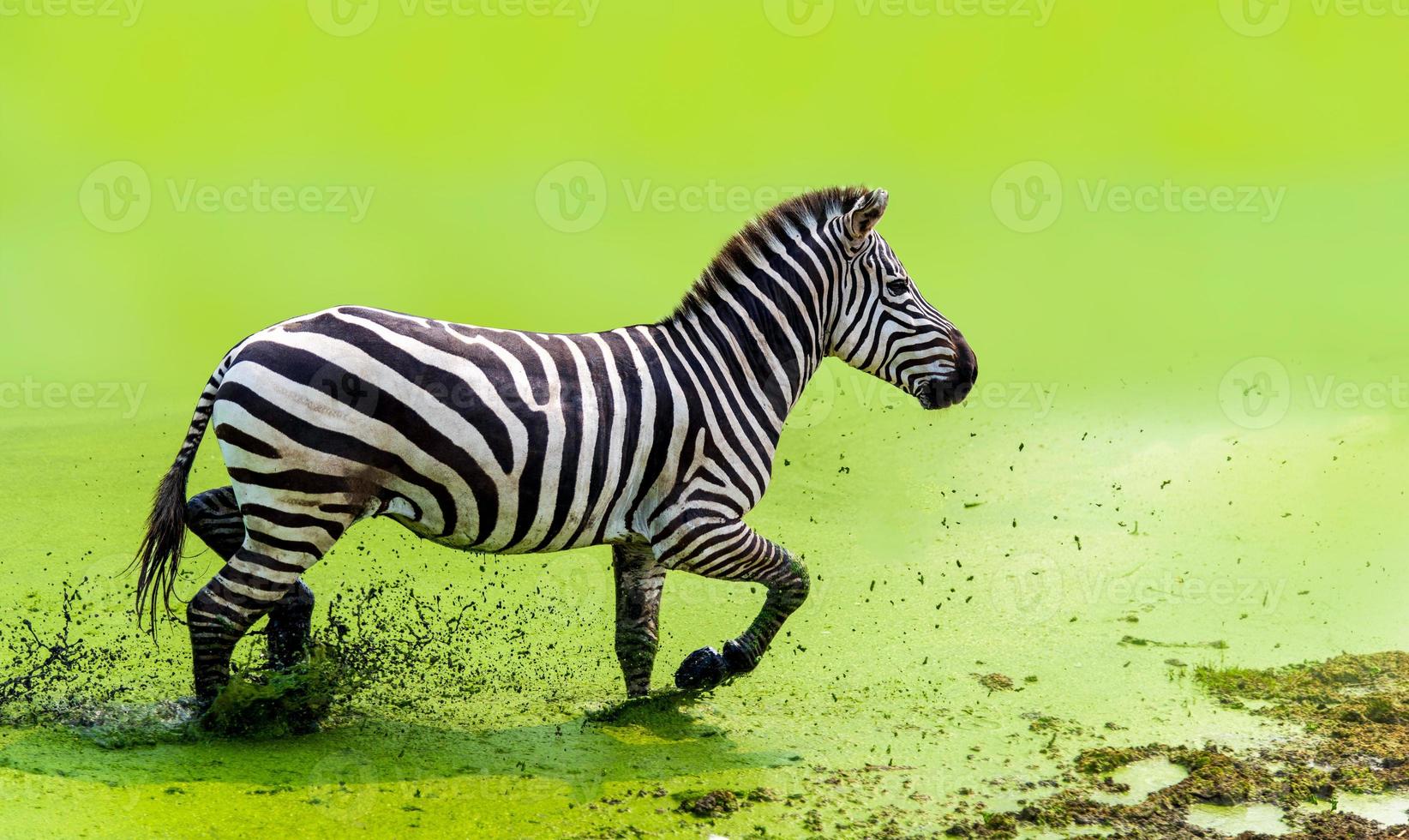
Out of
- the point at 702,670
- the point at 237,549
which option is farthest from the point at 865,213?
the point at 237,549

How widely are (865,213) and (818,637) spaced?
7.49 feet

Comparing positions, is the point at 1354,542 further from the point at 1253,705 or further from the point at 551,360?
the point at 551,360

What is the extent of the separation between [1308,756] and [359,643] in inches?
162

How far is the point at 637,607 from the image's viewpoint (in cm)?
566

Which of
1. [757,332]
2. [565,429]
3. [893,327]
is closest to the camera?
[565,429]

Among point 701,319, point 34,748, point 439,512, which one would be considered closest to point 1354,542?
point 701,319

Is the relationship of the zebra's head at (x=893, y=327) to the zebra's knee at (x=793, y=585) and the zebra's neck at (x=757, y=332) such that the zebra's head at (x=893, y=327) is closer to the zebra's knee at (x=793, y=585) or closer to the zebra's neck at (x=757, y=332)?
the zebra's neck at (x=757, y=332)

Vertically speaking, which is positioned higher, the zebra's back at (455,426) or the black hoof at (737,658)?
the zebra's back at (455,426)

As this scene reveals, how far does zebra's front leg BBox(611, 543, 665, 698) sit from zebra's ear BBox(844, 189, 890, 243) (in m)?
1.68

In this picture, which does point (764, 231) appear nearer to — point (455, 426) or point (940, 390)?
point (940, 390)

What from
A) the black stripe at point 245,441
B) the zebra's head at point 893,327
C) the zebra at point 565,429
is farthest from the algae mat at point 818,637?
the zebra's head at point 893,327

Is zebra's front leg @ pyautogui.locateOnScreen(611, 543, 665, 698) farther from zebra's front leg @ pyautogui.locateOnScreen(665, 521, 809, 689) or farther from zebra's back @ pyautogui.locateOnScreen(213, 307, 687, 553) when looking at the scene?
zebra's back @ pyautogui.locateOnScreen(213, 307, 687, 553)

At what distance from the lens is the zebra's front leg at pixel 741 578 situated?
5.33 metres

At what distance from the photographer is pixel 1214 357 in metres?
10.7
